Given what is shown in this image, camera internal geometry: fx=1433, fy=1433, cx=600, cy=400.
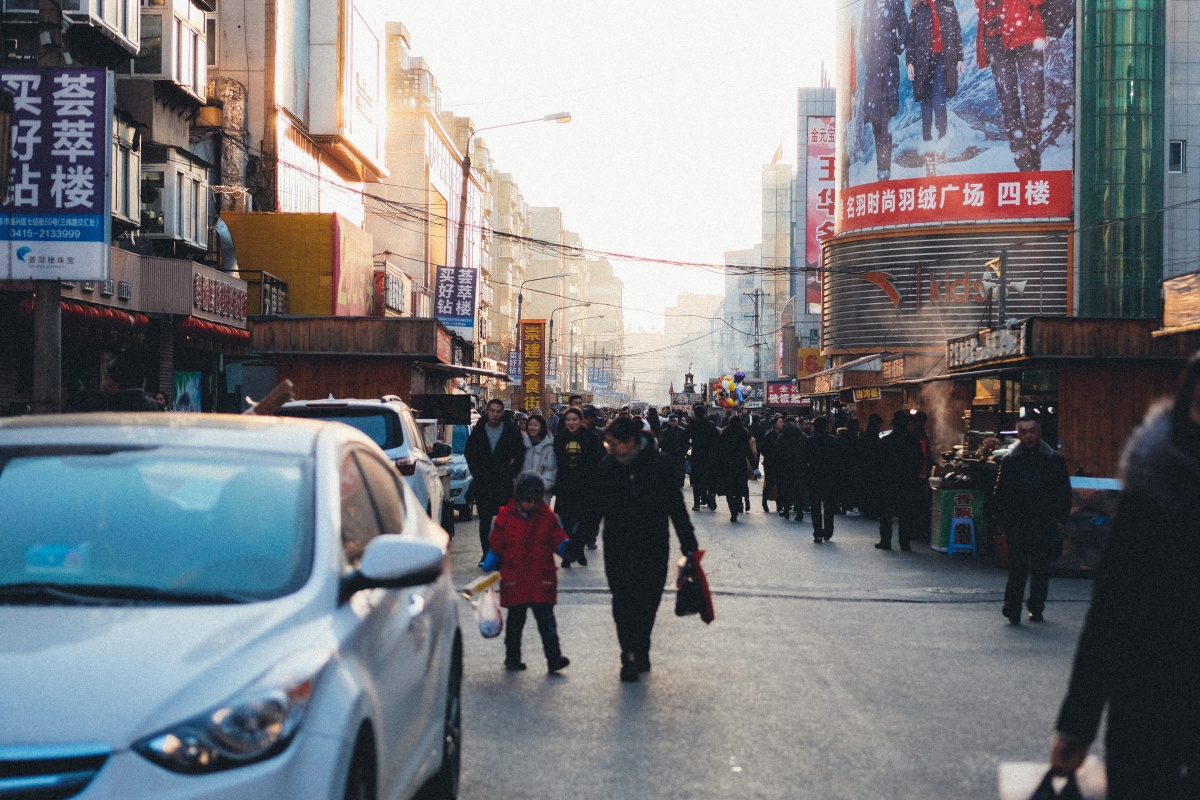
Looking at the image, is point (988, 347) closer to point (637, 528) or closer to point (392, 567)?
point (637, 528)

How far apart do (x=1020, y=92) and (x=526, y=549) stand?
39.5m

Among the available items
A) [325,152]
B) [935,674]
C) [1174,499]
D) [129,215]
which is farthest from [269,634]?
[325,152]

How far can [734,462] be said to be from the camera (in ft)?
78.7

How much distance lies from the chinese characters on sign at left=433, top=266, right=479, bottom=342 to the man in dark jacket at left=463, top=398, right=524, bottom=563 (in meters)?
30.9

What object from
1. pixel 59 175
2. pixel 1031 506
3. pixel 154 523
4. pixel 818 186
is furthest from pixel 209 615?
pixel 818 186

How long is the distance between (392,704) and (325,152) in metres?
40.3

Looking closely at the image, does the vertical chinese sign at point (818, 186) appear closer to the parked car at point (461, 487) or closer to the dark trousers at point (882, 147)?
the dark trousers at point (882, 147)

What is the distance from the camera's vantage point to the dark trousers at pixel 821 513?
63.8 feet

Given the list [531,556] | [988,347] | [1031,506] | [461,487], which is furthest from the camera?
[988,347]

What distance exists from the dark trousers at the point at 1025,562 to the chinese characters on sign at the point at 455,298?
35.2 meters

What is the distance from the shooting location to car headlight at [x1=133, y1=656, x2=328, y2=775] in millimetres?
3223

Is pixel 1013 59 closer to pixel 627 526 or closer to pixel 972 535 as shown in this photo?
pixel 972 535

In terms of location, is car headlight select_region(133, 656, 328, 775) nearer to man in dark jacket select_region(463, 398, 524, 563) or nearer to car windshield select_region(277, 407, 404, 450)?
car windshield select_region(277, 407, 404, 450)

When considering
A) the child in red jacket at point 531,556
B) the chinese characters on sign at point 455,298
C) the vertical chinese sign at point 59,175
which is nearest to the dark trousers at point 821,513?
the vertical chinese sign at point 59,175
